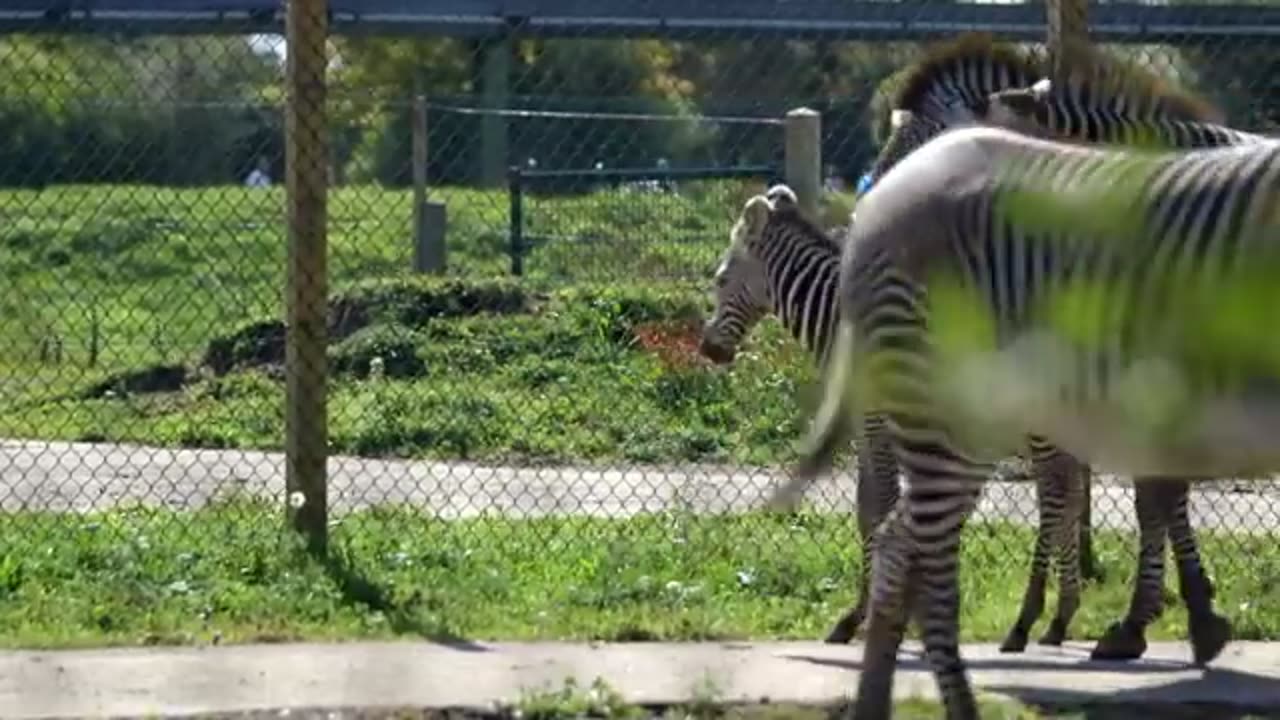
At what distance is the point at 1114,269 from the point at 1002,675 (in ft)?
15.5

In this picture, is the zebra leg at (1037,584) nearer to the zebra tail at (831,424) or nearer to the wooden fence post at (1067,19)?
the zebra tail at (831,424)

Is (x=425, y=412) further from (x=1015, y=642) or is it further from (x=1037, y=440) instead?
(x=1037, y=440)

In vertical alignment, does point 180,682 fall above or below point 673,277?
below

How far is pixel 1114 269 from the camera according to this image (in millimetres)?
2137

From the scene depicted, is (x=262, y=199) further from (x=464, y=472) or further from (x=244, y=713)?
(x=244, y=713)

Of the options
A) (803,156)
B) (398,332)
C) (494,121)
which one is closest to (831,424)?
(803,156)

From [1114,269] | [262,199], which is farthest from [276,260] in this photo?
[1114,269]

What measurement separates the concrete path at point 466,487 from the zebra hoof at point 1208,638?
281 centimetres

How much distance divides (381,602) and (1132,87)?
9.40ft

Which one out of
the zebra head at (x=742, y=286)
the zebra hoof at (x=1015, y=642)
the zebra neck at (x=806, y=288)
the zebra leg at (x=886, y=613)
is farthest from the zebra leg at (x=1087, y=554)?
the zebra leg at (x=886, y=613)

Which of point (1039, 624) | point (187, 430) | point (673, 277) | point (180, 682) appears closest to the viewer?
point (180, 682)

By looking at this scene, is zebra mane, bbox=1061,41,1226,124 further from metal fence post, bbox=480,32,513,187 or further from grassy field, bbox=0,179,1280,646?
metal fence post, bbox=480,32,513,187

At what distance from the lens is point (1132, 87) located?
733cm

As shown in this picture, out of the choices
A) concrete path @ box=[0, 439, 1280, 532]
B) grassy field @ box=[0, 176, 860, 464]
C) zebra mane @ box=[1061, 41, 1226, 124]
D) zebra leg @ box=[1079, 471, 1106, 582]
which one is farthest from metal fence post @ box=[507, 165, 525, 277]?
zebra mane @ box=[1061, 41, 1226, 124]
